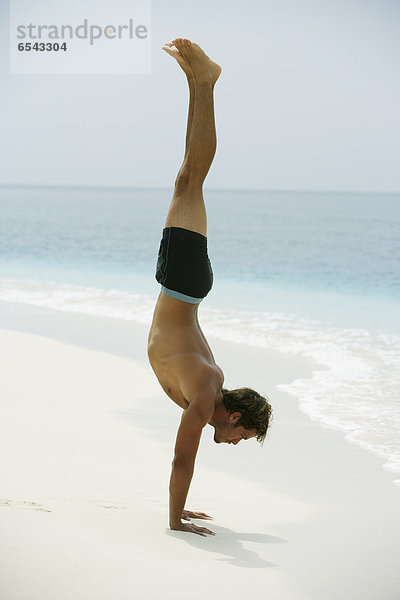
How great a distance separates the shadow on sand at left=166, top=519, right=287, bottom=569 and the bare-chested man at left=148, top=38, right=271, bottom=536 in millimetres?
61

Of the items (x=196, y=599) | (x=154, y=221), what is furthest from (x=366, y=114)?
(x=196, y=599)

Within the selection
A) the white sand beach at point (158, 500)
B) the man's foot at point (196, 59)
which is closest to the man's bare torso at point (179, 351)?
the white sand beach at point (158, 500)

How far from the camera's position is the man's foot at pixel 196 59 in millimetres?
3281

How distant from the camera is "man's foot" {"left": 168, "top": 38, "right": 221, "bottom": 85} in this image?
3.28 meters

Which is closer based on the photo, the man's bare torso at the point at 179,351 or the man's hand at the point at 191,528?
the man's hand at the point at 191,528

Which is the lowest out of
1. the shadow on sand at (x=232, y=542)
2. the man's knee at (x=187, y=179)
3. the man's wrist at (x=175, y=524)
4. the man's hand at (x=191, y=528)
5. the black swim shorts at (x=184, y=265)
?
the shadow on sand at (x=232, y=542)

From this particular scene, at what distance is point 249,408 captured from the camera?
3.16m

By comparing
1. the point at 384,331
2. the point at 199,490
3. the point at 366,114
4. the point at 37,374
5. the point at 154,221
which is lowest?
the point at 199,490

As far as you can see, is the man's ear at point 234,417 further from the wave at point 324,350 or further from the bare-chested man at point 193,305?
the wave at point 324,350

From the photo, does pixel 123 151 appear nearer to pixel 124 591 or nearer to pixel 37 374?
pixel 37 374

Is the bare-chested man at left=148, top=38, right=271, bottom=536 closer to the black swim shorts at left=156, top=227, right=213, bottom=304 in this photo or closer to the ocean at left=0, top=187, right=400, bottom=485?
the black swim shorts at left=156, top=227, right=213, bottom=304

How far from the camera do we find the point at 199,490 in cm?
388

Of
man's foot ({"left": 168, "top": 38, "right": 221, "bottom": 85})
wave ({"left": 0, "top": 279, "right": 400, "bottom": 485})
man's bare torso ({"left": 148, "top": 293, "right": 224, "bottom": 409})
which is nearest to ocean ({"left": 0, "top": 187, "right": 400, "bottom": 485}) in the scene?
wave ({"left": 0, "top": 279, "right": 400, "bottom": 485})

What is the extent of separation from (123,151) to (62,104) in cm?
661
